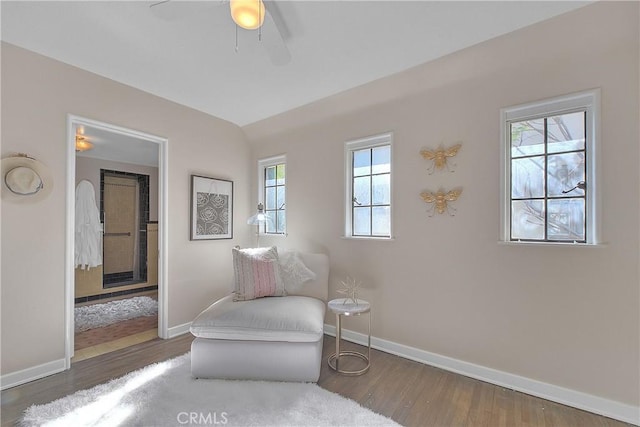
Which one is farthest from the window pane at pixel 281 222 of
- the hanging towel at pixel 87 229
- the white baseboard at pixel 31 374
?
the hanging towel at pixel 87 229

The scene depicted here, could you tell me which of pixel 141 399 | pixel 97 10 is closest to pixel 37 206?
pixel 97 10

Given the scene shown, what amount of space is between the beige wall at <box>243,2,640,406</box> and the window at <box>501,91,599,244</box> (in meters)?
0.07

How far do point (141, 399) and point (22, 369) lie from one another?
1.05m

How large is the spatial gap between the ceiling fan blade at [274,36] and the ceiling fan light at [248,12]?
0.23 ft

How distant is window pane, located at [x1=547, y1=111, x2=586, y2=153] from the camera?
6.31 feet

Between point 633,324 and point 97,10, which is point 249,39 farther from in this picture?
point 633,324

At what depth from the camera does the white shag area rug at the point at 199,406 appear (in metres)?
1.69

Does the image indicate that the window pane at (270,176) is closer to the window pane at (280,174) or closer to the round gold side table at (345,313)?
the window pane at (280,174)

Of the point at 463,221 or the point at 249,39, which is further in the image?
the point at 463,221

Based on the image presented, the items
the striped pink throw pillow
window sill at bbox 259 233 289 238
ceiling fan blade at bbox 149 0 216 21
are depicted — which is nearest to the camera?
ceiling fan blade at bbox 149 0 216 21

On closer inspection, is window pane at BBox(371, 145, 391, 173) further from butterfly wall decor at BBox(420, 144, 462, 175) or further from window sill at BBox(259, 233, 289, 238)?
window sill at BBox(259, 233, 289, 238)

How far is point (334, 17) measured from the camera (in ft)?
5.83

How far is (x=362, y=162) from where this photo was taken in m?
2.98

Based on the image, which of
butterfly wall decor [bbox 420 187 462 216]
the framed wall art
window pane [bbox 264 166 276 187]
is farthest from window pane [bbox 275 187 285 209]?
butterfly wall decor [bbox 420 187 462 216]
